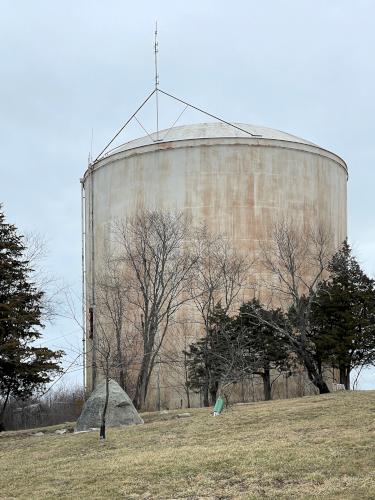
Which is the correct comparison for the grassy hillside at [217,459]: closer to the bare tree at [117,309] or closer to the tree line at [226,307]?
the tree line at [226,307]

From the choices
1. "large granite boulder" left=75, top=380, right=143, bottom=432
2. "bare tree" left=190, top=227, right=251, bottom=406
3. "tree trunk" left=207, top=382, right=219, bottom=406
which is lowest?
"large granite boulder" left=75, top=380, right=143, bottom=432

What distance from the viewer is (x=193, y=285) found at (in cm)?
4156

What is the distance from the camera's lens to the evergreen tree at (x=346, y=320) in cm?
3612

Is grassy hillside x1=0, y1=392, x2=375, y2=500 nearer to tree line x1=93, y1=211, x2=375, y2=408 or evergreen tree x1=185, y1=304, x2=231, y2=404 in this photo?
tree line x1=93, y1=211, x2=375, y2=408

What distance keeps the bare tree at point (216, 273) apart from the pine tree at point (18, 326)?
10522 millimetres

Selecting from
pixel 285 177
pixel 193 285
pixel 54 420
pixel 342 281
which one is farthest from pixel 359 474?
pixel 54 420

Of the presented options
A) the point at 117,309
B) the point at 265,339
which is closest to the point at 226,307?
the point at 265,339

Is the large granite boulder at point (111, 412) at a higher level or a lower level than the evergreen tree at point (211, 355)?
lower

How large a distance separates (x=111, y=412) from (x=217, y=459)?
30.7 ft

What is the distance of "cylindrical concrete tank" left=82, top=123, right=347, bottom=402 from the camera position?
143 ft

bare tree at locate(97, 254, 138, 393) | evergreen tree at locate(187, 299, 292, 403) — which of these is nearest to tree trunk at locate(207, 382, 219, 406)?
evergreen tree at locate(187, 299, 292, 403)

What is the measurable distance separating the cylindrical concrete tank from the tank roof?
0.20ft

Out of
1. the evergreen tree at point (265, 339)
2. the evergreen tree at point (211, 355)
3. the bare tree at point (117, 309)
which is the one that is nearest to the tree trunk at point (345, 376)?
the evergreen tree at point (265, 339)

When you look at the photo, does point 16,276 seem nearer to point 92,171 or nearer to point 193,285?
point 193,285
